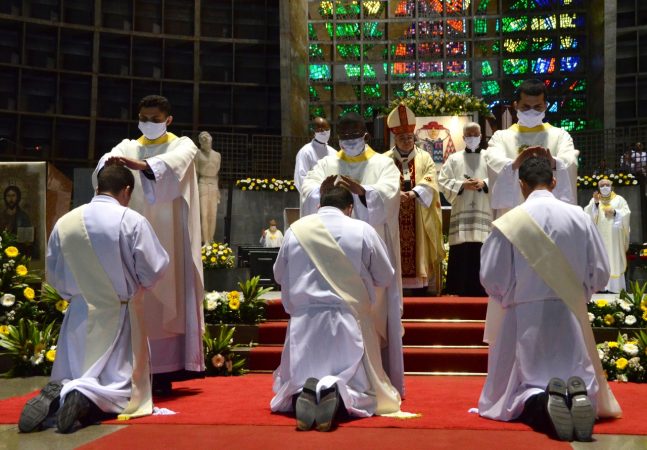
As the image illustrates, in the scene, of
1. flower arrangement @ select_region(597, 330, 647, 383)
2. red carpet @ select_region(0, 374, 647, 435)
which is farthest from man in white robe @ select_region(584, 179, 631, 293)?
red carpet @ select_region(0, 374, 647, 435)

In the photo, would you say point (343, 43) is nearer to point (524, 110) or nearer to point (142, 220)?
point (524, 110)

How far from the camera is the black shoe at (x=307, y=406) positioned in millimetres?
4246

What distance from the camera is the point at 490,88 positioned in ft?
62.6

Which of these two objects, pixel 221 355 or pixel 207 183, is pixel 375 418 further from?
pixel 207 183

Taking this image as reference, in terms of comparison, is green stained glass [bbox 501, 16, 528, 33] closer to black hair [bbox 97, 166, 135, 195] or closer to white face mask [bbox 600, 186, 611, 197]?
white face mask [bbox 600, 186, 611, 197]

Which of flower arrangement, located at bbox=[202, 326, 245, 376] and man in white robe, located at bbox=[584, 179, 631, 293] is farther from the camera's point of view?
man in white robe, located at bbox=[584, 179, 631, 293]

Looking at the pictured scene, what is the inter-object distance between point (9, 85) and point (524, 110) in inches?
489

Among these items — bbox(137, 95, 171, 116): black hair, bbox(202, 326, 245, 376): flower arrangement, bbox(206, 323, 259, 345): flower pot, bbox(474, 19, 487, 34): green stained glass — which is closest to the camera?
bbox(137, 95, 171, 116): black hair

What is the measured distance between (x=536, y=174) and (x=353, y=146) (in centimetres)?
169

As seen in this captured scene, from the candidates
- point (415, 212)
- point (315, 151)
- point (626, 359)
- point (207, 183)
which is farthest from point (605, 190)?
point (207, 183)

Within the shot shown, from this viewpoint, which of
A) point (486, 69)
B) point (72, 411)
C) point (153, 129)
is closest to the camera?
point (72, 411)

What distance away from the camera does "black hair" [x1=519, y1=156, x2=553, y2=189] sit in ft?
15.0

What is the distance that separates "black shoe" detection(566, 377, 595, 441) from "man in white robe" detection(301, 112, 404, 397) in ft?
4.37

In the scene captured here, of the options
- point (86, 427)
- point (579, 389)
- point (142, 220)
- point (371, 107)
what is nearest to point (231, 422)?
point (86, 427)
